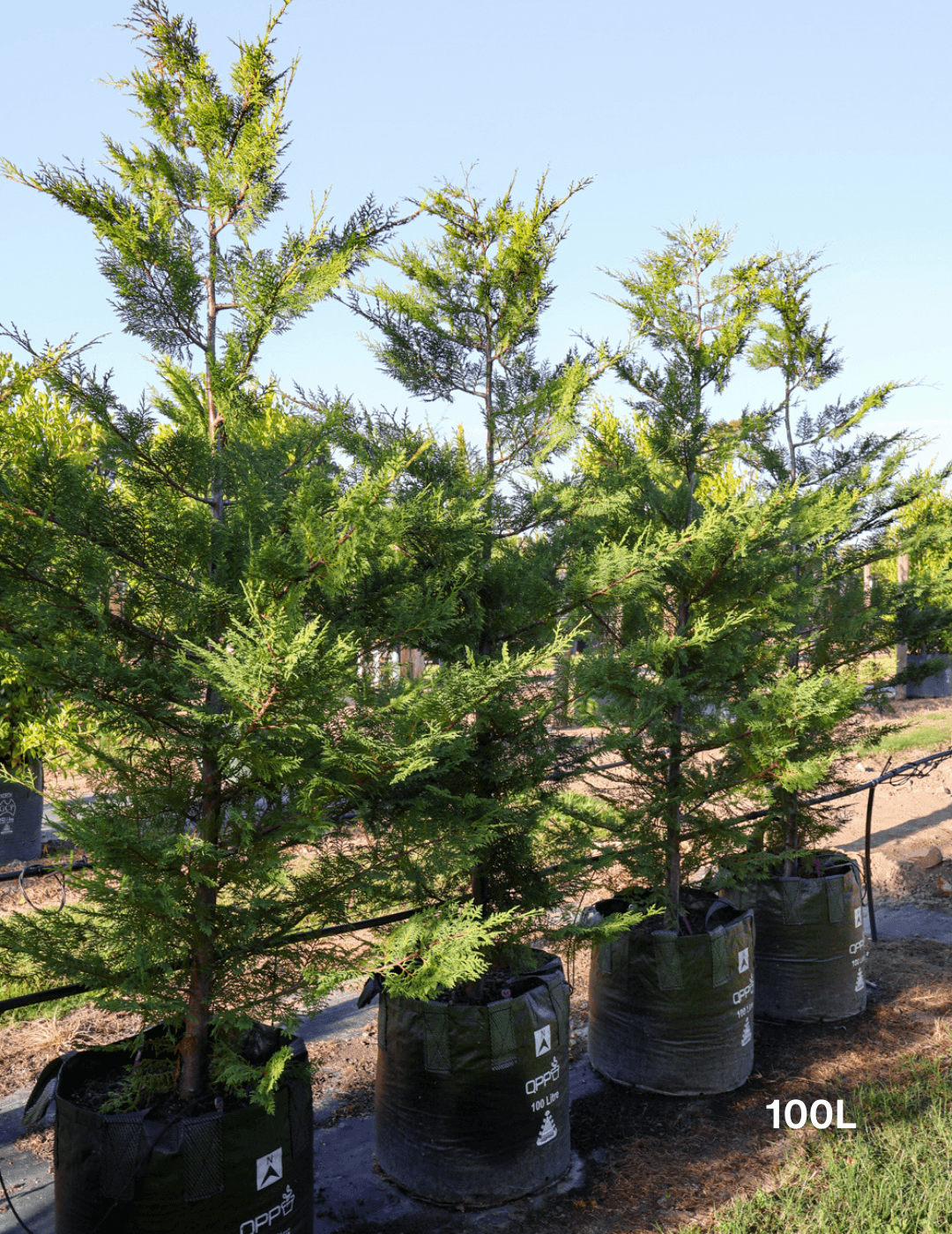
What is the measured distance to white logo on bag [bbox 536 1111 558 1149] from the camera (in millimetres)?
3834

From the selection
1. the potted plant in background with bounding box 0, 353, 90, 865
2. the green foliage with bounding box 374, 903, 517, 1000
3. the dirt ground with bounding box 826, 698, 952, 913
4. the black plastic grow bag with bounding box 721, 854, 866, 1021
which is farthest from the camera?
the potted plant in background with bounding box 0, 353, 90, 865

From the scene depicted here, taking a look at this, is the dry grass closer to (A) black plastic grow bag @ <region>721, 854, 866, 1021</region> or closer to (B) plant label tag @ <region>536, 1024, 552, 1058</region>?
(B) plant label tag @ <region>536, 1024, 552, 1058</region>

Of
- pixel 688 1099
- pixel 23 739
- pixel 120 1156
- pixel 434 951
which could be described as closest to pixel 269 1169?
pixel 120 1156

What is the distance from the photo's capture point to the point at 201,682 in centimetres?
352

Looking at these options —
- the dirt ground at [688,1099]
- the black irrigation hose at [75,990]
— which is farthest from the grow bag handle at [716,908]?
the black irrigation hose at [75,990]

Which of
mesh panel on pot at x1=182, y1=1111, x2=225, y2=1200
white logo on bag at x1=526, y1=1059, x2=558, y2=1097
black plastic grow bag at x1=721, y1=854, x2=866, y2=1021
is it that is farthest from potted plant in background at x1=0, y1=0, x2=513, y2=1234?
black plastic grow bag at x1=721, y1=854, x2=866, y2=1021

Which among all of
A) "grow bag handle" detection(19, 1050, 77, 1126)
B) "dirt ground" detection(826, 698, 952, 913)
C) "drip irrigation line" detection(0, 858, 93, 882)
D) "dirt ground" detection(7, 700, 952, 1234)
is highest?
"drip irrigation line" detection(0, 858, 93, 882)

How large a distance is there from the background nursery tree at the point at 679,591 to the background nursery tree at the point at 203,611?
1681mm

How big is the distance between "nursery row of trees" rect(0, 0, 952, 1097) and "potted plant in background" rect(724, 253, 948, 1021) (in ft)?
0.35

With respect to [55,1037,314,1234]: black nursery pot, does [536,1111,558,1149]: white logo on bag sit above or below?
below

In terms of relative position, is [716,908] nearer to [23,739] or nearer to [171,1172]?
[171,1172]

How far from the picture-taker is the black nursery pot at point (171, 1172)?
2.82 meters

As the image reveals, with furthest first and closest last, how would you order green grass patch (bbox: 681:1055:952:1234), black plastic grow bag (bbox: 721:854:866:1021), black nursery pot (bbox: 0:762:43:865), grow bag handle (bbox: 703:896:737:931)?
1. black nursery pot (bbox: 0:762:43:865)
2. black plastic grow bag (bbox: 721:854:866:1021)
3. grow bag handle (bbox: 703:896:737:931)
4. green grass patch (bbox: 681:1055:952:1234)

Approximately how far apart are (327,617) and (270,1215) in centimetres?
208
